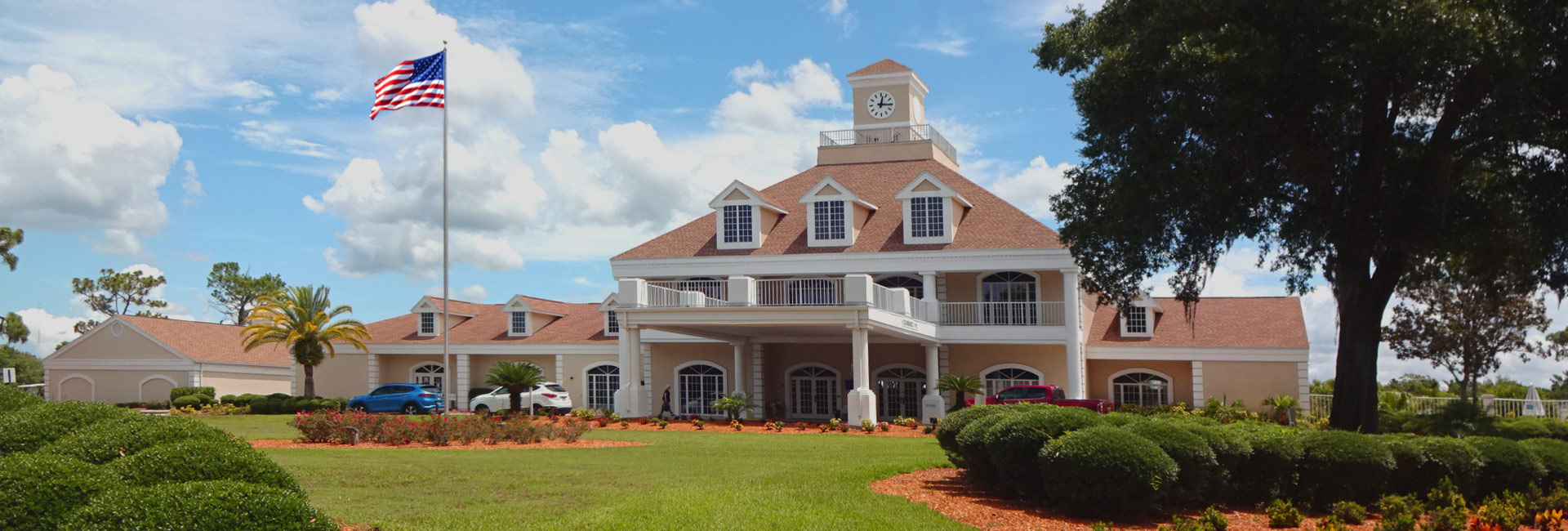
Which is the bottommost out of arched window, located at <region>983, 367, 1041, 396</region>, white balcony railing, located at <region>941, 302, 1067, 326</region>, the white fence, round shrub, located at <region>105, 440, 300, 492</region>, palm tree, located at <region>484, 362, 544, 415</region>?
the white fence

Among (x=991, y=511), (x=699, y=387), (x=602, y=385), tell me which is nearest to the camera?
(x=991, y=511)

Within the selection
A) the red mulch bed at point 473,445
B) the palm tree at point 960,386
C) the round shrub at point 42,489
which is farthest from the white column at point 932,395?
the round shrub at point 42,489

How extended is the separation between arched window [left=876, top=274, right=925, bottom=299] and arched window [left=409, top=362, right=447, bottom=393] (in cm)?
1905

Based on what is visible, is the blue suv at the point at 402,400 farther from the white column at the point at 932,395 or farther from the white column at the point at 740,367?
the white column at the point at 932,395

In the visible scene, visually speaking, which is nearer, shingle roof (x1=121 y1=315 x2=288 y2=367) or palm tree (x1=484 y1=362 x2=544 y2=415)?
palm tree (x1=484 y1=362 x2=544 y2=415)

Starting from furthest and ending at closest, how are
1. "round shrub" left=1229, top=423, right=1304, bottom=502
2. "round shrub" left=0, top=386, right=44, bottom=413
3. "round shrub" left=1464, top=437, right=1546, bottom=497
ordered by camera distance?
"round shrub" left=1464, top=437, right=1546, bottom=497 < "round shrub" left=1229, top=423, right=1304, bottom=502 < "round shrub" left=0, top=386, right=44, bottom=413

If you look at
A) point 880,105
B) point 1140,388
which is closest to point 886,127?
point 880,105

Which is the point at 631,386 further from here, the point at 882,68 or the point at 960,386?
the point at 882,68

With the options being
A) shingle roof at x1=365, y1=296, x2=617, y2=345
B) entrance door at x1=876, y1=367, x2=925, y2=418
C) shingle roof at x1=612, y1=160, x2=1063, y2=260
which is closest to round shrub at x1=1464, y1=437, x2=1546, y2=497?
shingle roof at x1=612, y1=160, x2=1063, y2=260

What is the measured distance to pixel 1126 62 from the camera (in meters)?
21.1

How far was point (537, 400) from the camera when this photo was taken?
3747cm

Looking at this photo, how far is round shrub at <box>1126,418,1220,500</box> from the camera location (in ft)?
43.3

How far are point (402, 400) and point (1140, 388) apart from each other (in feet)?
83.0

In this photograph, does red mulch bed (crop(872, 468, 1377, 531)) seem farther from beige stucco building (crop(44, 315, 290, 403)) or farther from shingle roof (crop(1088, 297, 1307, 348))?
beige stucco building (crop(44, 315, 290, 403))
